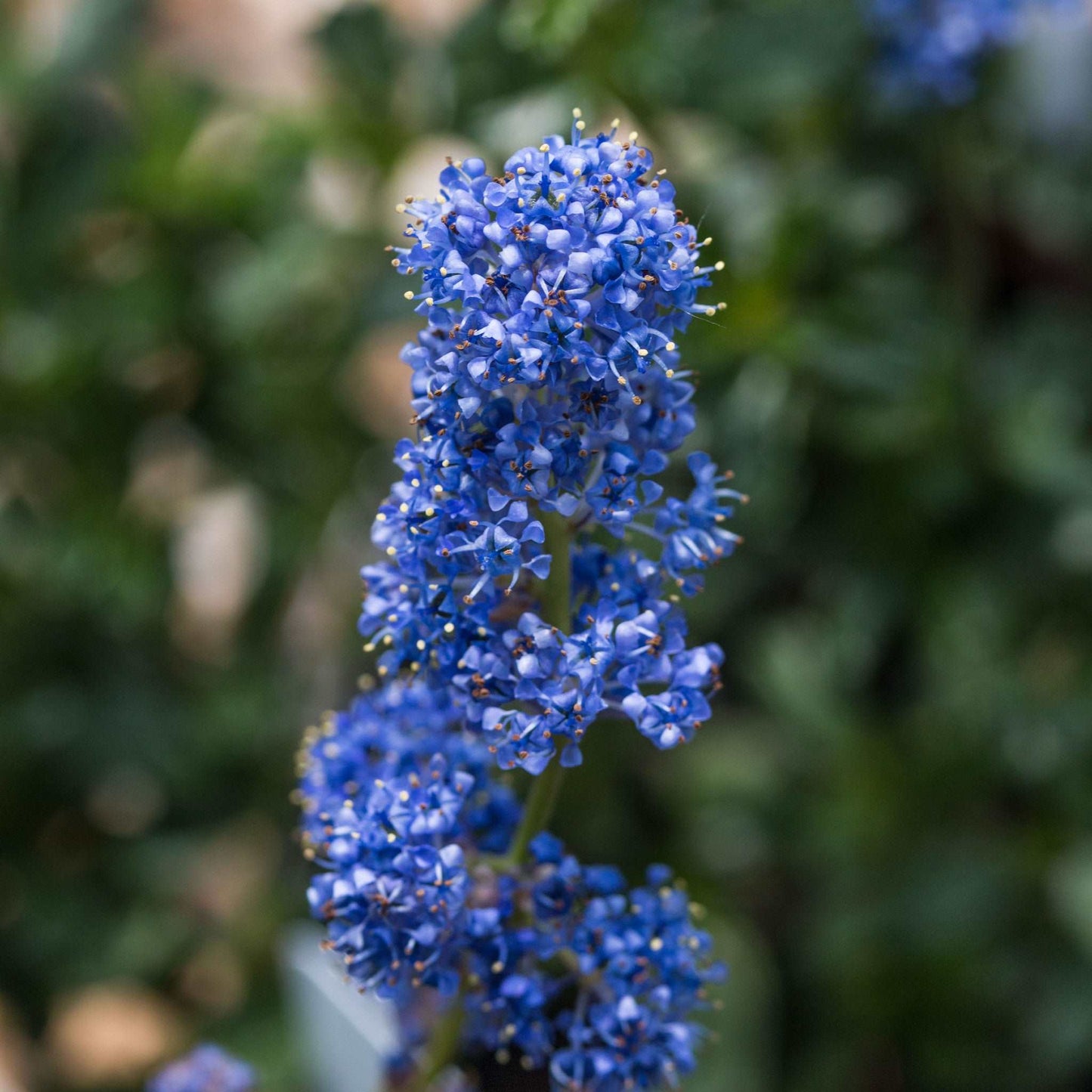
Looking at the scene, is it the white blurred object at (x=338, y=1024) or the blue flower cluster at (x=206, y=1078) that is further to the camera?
the white blurred object at (x=338, y=1024)

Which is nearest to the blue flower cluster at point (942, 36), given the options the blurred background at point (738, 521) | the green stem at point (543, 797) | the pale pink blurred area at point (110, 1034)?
the blurred background at point (738, 521)

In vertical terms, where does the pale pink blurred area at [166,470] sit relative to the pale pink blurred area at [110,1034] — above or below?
above

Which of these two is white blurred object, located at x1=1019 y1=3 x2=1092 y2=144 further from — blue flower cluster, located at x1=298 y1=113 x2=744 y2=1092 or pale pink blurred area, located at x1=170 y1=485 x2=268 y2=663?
blue flower cluster, located at x1=298 y1=113 x2=744 y2=1092

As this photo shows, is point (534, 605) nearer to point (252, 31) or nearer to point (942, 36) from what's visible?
point (942, 36)

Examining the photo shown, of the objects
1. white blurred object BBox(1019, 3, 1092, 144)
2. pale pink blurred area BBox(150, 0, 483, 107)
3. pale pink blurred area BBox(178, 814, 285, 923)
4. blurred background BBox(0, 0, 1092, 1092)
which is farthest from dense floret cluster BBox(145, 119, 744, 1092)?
pale pink blurred area BBox(150, 0, 483, 107)

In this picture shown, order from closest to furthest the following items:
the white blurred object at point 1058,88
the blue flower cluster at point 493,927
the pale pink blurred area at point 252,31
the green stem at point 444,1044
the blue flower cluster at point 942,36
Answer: the blue flower cluster at point 493,927, the green stem at point 444,1044, the blue flower cluster at point 942,36, the white blurred object at point 1058,88, the pale pink blurred area at point 252,31

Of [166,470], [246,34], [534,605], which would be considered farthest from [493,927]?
[246,34]

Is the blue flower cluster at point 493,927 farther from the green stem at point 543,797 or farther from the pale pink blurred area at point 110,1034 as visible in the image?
the pale pink blurred area at point 110,1034
